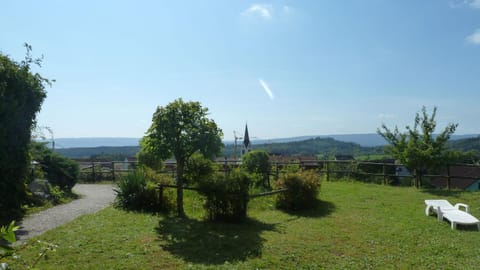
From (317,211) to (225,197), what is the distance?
3.13 meters

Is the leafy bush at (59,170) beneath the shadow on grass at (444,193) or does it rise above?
above

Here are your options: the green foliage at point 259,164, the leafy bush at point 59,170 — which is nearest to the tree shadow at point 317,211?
the green foliage at point 259,164

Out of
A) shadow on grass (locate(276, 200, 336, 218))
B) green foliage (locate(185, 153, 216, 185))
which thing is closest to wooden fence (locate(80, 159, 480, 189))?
shadow on grass (locate(276, 200, 336, 218))

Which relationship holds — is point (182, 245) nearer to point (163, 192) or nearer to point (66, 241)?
point (66, 241)

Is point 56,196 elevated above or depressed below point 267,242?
above

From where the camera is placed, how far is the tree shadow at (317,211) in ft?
28.7

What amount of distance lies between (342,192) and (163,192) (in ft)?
23.1

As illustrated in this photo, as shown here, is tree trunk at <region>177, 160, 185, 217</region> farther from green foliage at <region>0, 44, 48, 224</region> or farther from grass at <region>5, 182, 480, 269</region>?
green foliage at <region>0, 44, 48, 224</region>

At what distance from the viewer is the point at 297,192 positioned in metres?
9.52

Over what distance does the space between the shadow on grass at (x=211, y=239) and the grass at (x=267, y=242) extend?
0.02m

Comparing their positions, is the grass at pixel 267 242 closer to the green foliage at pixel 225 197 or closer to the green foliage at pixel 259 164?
the green foliage at pixel 225 197

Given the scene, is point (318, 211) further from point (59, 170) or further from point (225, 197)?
point (59, 170)

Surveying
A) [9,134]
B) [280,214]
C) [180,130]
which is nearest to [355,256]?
[280,214]

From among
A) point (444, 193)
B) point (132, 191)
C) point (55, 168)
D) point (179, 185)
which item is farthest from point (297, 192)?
point (55, 168)
